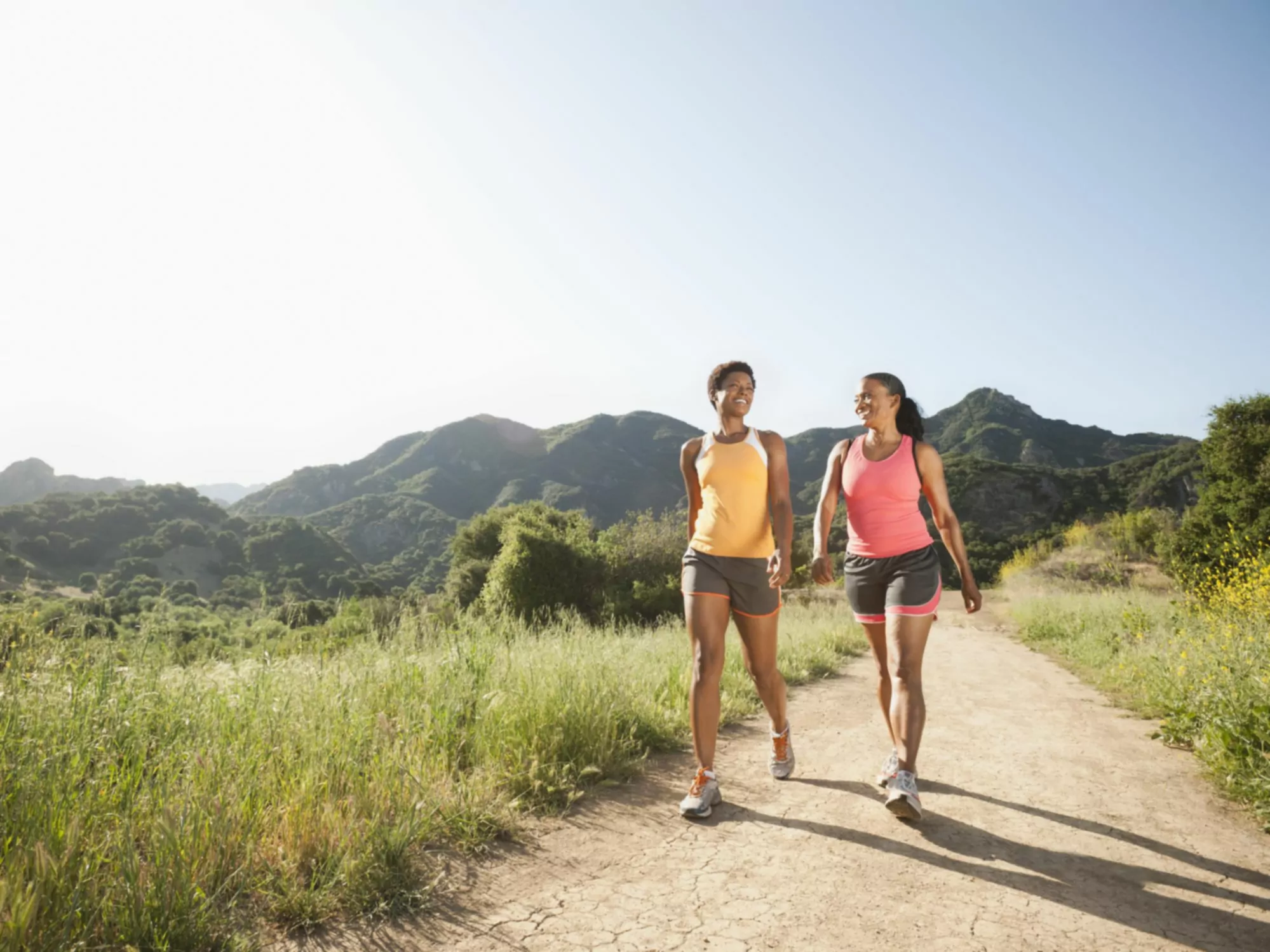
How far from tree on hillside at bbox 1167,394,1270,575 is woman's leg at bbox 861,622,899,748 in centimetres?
1333

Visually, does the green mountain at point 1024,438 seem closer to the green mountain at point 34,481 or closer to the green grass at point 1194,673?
the green grass at point 1194,673

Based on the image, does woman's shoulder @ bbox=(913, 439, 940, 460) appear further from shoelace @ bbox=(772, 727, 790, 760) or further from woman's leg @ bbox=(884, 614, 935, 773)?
shoelace @ bbox=(772, 727, 790, 760)

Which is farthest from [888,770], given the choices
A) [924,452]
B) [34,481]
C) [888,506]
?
[34,481]

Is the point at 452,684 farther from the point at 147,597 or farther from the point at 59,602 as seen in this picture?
the point at 59,602

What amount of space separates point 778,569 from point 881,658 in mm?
902

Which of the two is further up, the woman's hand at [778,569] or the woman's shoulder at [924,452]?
the woman's shoulder at [924,452]

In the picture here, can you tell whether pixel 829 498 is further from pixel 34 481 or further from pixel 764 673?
pixel 34 481

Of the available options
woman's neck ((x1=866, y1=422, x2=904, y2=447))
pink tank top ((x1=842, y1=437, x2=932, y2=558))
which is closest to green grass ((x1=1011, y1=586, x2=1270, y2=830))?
pink tank top ((x1=842, y1=437, x2=932, y2=558))

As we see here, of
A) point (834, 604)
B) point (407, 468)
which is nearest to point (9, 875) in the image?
point (834, 604)

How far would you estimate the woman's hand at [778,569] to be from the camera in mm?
3568

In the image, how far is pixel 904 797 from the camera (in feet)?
10.9

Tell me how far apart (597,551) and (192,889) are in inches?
728

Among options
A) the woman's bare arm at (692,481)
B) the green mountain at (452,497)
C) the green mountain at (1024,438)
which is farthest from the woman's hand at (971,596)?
the green mountain at (1024,438)

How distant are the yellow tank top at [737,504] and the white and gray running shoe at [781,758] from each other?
127cm
